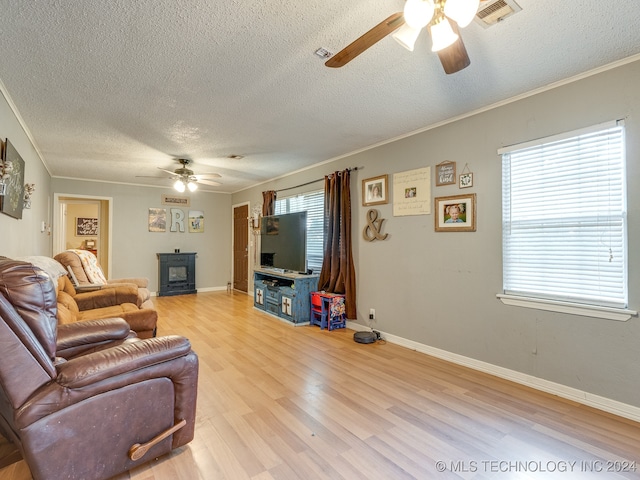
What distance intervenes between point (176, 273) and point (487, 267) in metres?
6.13

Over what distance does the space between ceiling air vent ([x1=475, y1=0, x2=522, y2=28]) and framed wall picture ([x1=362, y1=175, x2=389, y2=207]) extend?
7.25 feet

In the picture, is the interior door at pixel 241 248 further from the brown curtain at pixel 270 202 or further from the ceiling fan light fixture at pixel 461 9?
the ceiling fan light fixture at pixel 461 9

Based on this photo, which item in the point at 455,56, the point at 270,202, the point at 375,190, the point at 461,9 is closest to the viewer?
the point at 461,9

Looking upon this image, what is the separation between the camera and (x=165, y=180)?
610cm

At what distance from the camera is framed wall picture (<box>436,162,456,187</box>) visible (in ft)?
10.5

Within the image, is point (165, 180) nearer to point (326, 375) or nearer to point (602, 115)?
point (326, 375)

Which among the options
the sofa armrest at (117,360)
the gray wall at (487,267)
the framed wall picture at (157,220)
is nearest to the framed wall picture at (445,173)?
the gray wall at (487,267)

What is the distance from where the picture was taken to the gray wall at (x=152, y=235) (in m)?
6.41

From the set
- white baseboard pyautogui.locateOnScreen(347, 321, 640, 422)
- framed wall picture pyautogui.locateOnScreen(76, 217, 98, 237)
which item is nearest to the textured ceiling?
white baseboard pyautogui.locateOnScreen(347, 321, 640, 422)

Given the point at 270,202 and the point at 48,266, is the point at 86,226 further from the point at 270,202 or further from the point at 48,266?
the point at 48,266

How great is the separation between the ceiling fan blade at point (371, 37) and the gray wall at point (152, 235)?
629cm

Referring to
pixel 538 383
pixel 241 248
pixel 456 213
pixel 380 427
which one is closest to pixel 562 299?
pixel 538 383

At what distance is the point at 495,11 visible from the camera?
1.65 m

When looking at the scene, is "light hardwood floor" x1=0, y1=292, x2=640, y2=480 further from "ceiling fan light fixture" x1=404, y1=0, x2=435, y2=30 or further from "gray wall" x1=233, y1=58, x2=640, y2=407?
"ceiling fan light fixture" x1=404, y1=0, x2=435, y2=30
